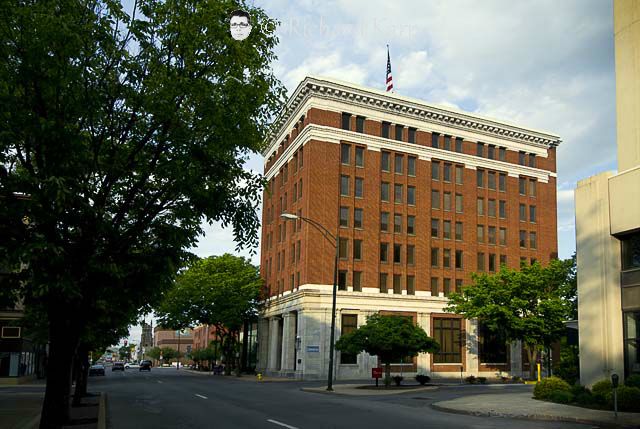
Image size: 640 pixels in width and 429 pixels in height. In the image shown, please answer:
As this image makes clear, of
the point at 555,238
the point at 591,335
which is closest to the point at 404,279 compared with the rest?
the point at 555,238

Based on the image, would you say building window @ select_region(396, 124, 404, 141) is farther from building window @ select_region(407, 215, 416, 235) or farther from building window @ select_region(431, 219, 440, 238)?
building window @ select_region(431, 219, 440, 238)

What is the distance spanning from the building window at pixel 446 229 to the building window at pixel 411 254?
415 cm

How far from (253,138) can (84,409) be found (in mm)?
13449

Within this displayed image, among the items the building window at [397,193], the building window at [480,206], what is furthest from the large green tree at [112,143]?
the building window at [480,206]

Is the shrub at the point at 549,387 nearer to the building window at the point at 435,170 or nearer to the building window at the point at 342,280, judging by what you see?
the building window at the point at 342,280

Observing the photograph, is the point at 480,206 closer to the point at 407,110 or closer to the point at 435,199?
the point at 435,199

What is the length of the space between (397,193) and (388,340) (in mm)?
26792

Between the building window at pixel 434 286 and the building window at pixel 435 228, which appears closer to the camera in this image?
the building window at pixel 434 286

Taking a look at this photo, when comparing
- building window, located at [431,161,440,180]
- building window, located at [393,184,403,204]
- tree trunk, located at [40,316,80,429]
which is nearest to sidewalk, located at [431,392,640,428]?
tree trunk, located at [40,316,80,429]

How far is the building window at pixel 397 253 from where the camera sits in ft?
202

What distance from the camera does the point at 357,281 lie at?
59.4 meters

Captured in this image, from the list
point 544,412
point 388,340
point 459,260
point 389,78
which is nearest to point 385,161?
point 389,78

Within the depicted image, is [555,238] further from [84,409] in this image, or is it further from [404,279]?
[84,409]

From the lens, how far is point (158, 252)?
1180 centimetres
